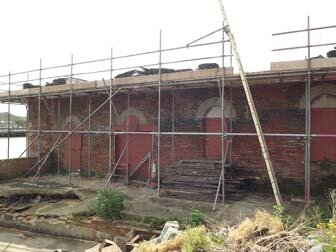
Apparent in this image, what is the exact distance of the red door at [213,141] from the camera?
1055 cm

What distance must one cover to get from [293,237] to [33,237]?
6588 millimetres

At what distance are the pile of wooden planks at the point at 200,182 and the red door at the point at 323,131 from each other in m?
2.49

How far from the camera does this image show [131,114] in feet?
40.9

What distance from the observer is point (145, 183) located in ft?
38.1

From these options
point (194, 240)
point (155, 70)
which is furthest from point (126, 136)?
point (194, 240)

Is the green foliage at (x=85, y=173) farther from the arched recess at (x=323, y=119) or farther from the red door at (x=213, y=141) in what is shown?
the arched recess at (x=323, y=119)

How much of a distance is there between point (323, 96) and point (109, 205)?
23.6 ft

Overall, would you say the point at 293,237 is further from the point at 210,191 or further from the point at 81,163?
the point at 81,163

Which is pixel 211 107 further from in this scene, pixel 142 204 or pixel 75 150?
pixel 75 150

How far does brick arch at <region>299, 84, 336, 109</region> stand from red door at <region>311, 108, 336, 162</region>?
0.15 metres

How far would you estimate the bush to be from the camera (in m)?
7.82

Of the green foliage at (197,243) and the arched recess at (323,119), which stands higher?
the arched recess at (323,119)

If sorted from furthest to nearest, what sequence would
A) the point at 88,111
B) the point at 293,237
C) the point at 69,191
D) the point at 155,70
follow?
the point at 88,111, the point at 155,70, the point at 69,191, the point at 293,237

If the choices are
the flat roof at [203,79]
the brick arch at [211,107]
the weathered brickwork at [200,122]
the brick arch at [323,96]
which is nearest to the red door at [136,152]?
the weathered brickwork at [200,122]
